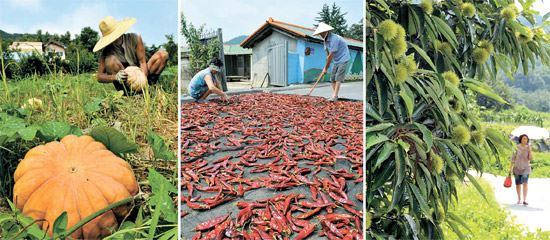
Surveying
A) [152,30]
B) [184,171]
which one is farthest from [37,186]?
[152,30]

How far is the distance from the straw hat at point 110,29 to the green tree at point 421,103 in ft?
2.59

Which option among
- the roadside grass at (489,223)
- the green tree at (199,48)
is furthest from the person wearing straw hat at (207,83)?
the roadside grass at (489,223)

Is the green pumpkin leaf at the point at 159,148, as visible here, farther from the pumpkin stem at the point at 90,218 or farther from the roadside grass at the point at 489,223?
the roadside grass at the point at 489,223

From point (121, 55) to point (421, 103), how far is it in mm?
1043

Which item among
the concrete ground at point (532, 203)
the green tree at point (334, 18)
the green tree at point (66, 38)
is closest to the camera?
the green tree at point (334, 18)

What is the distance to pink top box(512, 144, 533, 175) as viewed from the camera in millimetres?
3498

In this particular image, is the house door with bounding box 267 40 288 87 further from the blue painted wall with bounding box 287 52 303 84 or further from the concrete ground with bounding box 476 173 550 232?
the concrete ground with bounding box 476 173 550 232

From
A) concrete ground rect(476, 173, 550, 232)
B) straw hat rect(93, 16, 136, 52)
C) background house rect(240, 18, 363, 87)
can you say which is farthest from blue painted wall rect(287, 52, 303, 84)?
concrete ground rect(476, 173, 550, 232)

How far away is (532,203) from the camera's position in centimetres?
377

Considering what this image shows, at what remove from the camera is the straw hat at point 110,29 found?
1.73m

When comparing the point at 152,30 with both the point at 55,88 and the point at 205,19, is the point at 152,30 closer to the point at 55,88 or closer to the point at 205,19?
the point at 205,19

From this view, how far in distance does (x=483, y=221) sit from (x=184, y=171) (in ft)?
8.37

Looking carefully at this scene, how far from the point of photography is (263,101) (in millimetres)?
1587

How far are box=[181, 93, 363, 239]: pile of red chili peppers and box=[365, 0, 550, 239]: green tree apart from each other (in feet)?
0.53
